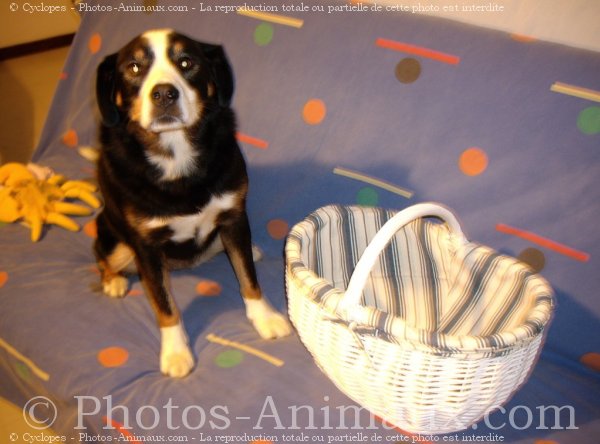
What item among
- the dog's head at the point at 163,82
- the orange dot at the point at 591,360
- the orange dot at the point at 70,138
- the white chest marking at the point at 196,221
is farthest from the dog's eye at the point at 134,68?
the orange dot at the point at 591,360

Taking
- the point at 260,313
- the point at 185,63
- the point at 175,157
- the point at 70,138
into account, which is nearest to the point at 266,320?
the point at 260,313

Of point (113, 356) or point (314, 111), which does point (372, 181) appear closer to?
point (314, 111)

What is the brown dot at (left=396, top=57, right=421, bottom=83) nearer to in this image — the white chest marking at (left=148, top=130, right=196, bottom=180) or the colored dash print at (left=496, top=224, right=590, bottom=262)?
the colored dash print at (left=496, top=224, right=590, bottom=262)

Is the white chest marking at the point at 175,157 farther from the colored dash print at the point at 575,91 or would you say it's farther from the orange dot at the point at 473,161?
the colored dash print at the point at 575,91

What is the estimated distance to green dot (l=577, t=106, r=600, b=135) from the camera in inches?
53.4

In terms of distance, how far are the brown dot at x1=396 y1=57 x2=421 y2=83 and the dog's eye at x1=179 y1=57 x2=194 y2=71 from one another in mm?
654

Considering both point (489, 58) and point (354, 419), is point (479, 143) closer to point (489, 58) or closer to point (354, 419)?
point (489, 58)

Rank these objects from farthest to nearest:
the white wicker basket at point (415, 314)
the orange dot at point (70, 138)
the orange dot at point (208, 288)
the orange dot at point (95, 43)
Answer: the orange dot at point (70, 138) < the orange dot at point (95, 43) < the orange dot at point (208, 288) < the white wicker basket at point (415, 314)

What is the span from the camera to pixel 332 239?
1.54m

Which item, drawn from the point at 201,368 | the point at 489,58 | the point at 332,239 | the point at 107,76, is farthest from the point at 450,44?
the point at 201,368

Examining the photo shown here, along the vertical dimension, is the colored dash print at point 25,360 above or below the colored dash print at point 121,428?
below

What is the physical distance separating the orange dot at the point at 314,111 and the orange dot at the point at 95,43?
44.0 inches

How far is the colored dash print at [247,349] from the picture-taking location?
1427 millimetres

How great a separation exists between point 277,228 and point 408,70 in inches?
28.8
